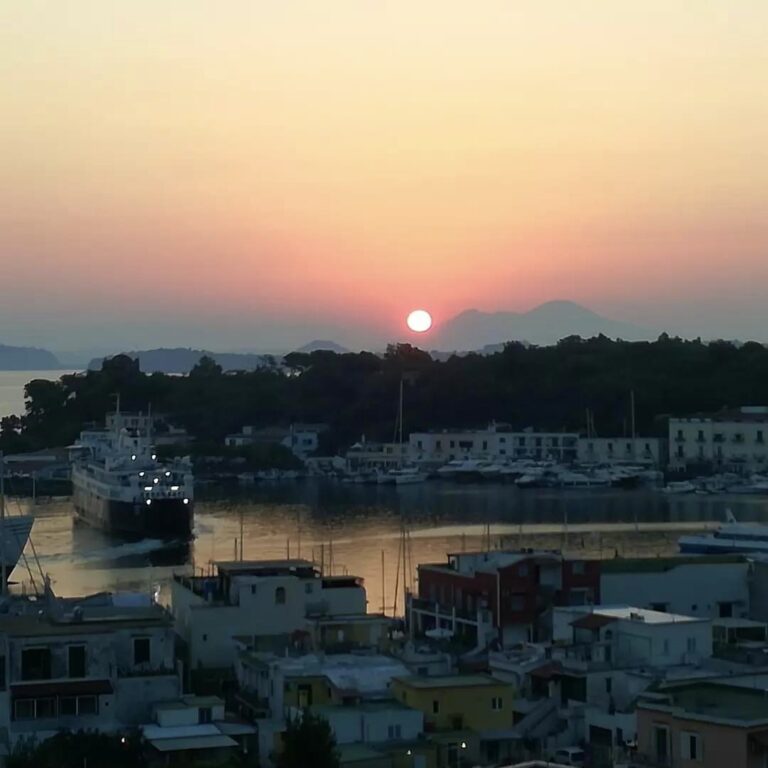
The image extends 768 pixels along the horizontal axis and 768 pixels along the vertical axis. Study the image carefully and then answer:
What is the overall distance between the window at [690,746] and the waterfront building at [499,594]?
4.87m

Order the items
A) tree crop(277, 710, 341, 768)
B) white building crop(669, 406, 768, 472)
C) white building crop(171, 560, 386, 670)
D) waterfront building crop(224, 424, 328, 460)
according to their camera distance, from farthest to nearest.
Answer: waterfront building crop(224, 424, 328, 460) → white building crop(669, 406, 768, 472) → white building crop(171, 560, 386, 670) → tree crop(277, 710, 341, 768)

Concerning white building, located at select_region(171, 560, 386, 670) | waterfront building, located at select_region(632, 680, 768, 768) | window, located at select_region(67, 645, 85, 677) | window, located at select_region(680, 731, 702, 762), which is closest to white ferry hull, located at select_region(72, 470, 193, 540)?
white building, located at select_region(171, 560, 386, 670)

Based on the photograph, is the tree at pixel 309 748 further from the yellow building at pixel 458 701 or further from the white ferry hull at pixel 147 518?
the white ferry hull at pixel 147 518

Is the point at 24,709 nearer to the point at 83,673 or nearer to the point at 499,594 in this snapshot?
the point at 83,673

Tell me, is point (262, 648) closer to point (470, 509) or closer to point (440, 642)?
point (440, 642)

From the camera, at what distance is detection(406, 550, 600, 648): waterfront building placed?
982cm

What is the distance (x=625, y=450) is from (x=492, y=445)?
9.57ft

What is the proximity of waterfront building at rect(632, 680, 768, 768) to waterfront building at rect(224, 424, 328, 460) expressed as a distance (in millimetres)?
29853

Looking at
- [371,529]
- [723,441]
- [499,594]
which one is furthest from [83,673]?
[723,441]

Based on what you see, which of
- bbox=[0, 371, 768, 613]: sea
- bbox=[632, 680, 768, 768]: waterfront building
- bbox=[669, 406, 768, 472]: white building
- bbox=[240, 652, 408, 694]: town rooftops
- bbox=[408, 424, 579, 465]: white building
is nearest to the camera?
bbox=[632, 680, 768, 768]: waterfront building

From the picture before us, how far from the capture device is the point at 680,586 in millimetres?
10812

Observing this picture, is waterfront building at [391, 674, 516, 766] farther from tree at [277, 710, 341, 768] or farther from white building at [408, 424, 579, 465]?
white building at [408, 424, 579, 465]

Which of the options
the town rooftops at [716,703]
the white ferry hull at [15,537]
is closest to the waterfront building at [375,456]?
the white ferry hull at [15,537]

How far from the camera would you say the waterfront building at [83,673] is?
7047 mm
